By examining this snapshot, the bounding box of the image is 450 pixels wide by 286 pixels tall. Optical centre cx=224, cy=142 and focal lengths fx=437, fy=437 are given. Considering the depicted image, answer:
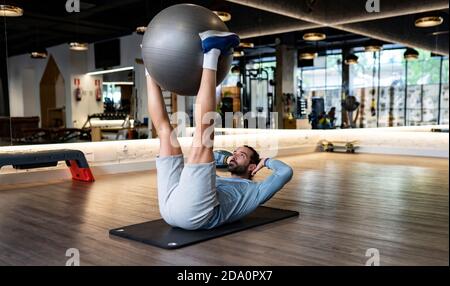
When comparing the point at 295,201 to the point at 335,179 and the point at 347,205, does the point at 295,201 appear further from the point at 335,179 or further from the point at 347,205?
the point at 335,179

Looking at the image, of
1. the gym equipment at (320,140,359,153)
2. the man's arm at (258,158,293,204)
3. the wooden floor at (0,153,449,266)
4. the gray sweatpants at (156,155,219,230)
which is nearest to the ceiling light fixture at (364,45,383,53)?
→ the gym equipment at (320,140,359,153)

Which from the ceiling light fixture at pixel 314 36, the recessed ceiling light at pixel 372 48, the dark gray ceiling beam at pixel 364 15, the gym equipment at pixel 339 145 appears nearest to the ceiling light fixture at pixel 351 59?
the recessed ceiling light at pixel 372 48

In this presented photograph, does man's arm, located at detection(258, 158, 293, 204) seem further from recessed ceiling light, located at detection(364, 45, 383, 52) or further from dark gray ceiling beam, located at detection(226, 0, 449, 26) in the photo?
recessed ceiling light, located at detection(364, 45, 383, 52)

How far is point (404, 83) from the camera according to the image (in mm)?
7637

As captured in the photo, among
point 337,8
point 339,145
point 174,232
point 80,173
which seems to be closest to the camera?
point 174,232

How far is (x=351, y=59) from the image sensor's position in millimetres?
8125

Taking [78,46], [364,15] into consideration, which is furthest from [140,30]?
[364,15]

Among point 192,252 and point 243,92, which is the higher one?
point 243,92

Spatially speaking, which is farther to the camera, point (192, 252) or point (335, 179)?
point (335, 179)

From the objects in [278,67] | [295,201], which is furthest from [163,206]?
[278,67]

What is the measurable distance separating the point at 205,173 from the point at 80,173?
10.3ft

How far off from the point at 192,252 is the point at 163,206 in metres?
0.38

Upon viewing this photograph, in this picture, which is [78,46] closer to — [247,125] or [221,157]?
[247,125]

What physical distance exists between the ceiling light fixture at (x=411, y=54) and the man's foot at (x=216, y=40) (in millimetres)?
6044
